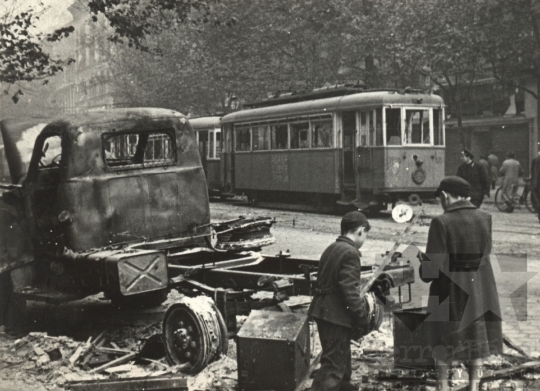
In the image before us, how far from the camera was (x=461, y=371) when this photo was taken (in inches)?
248

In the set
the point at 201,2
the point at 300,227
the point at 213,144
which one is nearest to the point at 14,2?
the point at 201,2

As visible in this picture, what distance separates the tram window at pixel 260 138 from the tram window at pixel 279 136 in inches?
13.9

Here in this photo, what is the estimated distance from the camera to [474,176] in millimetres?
15039

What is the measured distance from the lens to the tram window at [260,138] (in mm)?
24297

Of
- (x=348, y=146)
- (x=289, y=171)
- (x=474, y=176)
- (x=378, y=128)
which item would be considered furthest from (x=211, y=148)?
(x=474, y=176)

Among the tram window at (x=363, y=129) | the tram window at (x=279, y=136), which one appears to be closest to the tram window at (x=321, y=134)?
the tram window at (x=363, y=129)

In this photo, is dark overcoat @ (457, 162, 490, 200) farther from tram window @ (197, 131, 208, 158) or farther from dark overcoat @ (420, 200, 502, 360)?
tram window @ (197, 131, 208, 158)

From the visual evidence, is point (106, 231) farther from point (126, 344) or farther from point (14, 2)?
point (14, 2)

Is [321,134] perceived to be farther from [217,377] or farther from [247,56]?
[217,377]

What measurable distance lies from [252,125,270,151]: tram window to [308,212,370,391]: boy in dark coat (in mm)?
18987

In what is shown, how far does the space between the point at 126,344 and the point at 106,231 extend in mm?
1432

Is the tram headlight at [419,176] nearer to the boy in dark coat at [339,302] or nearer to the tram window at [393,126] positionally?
the tram window at [393,126]

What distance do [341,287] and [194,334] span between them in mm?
1947

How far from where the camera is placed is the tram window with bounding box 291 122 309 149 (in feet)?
73.3
